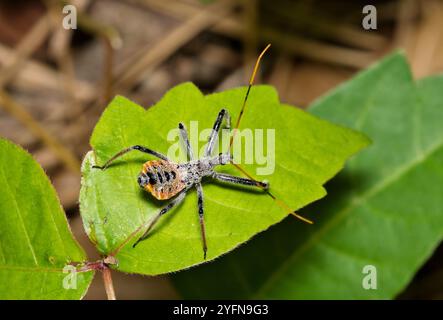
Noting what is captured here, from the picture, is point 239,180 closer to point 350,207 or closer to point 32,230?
point 350,207

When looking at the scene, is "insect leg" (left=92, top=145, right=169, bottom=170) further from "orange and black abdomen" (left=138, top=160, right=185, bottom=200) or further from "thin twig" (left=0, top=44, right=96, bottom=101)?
"thin twig" (left=0, top=44, right=96, bottom=101)

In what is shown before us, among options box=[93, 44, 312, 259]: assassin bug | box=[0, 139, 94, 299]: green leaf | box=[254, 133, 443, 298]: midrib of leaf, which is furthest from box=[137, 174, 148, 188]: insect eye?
box=[254, 133, 443, 298]: midrib of leaf

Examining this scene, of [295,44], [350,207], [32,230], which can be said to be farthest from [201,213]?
[295,44]

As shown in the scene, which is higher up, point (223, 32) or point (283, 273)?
point (223, 32)

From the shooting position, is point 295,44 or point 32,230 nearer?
point 32,230

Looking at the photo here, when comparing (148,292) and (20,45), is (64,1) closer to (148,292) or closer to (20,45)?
(20,45)
